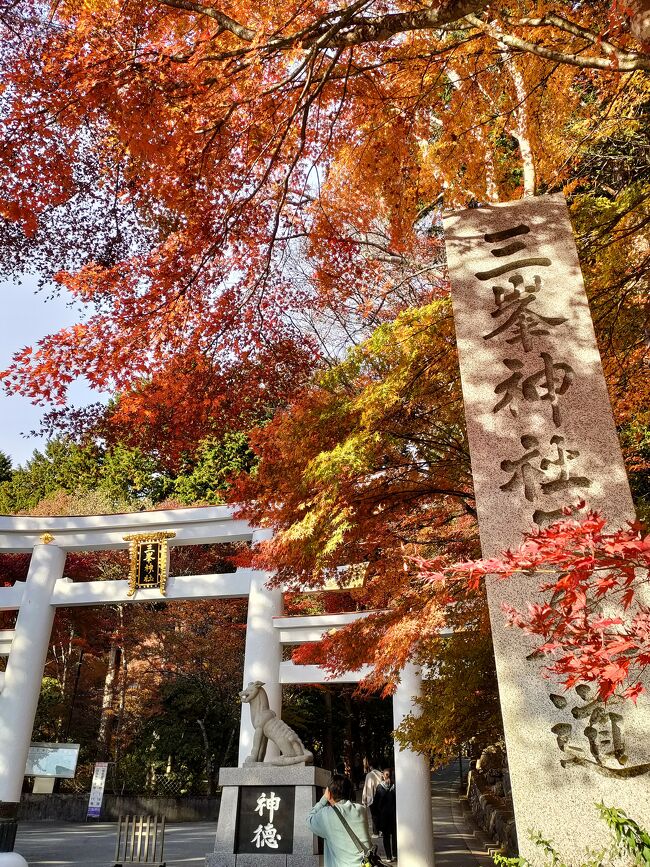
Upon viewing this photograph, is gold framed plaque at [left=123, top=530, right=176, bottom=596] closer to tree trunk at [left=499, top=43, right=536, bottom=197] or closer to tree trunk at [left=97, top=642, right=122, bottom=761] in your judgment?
tree trunk at [left=97, top=642, right=122, bottom=761]

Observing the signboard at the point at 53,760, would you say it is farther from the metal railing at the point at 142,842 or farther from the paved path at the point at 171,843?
the metal railing at the point at 142,842

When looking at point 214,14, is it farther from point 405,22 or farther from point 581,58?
point 581,58

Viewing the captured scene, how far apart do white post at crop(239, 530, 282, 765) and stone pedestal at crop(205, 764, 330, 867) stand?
2.59 meters

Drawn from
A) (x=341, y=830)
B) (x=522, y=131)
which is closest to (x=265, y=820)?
(x=341, y=830)

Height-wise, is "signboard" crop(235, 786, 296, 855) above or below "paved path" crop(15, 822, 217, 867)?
above

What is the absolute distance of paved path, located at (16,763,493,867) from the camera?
375 inches

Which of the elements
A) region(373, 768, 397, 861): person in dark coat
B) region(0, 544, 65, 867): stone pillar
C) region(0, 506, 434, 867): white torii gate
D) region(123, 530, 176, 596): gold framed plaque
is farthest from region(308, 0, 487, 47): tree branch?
region(0, 544, 65, 867): stone pillar

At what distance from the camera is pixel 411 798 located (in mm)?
9648

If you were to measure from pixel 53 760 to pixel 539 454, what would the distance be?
51.2 ft

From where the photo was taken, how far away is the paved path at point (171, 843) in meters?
9.52

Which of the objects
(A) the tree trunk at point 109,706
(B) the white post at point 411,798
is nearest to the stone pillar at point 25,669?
(A) the tree trunk at point 109,706

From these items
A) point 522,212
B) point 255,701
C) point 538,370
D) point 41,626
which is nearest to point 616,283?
point 522,212

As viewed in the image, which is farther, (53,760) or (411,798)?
(53,760)

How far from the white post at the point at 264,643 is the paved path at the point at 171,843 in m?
2.39
